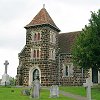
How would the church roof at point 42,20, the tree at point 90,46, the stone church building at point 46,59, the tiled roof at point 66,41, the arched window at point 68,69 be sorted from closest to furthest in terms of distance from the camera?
the tree at point 90,46
the stone church building at point 46,59
the church roof at point 42,20
the arched window at point 68,69
the tiled roof at point 66,41

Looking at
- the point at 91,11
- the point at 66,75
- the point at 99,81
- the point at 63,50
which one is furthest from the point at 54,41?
the point at 91,11

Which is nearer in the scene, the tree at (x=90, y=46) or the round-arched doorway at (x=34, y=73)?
the tree at (x=90, y=46)

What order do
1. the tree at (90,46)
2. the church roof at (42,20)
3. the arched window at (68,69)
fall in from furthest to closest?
the arched window at (68,69) → the church roof at (42,20) → the tree at (90,46)

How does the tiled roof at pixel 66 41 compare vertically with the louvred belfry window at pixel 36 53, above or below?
above

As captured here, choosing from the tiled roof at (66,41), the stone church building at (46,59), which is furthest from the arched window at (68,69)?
the tiled roof at (66,41)

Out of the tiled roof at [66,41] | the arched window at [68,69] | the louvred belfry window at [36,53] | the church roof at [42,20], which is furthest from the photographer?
the tiled roof at [66,41]

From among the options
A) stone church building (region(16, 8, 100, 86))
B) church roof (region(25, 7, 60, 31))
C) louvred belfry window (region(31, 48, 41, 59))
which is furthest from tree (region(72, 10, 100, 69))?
church roof (region(25, 7, 60, 31))

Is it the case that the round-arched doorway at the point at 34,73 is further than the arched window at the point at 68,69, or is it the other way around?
the arched window at the point at 68,69

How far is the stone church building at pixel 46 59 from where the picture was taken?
50281 mm

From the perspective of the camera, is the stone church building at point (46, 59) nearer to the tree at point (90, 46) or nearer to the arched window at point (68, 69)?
the arched window at point (68, 69)

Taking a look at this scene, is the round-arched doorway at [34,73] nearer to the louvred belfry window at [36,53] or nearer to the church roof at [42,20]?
the louvred belfry window at [36,53]

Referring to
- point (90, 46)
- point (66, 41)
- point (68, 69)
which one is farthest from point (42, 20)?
point (90, 46)

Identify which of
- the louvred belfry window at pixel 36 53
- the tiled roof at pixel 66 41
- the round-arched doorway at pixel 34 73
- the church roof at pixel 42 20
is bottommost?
the round-arched doorway at pixel 34 73

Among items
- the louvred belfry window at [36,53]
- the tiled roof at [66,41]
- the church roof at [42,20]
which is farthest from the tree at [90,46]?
the tiled roof at [66,41]
